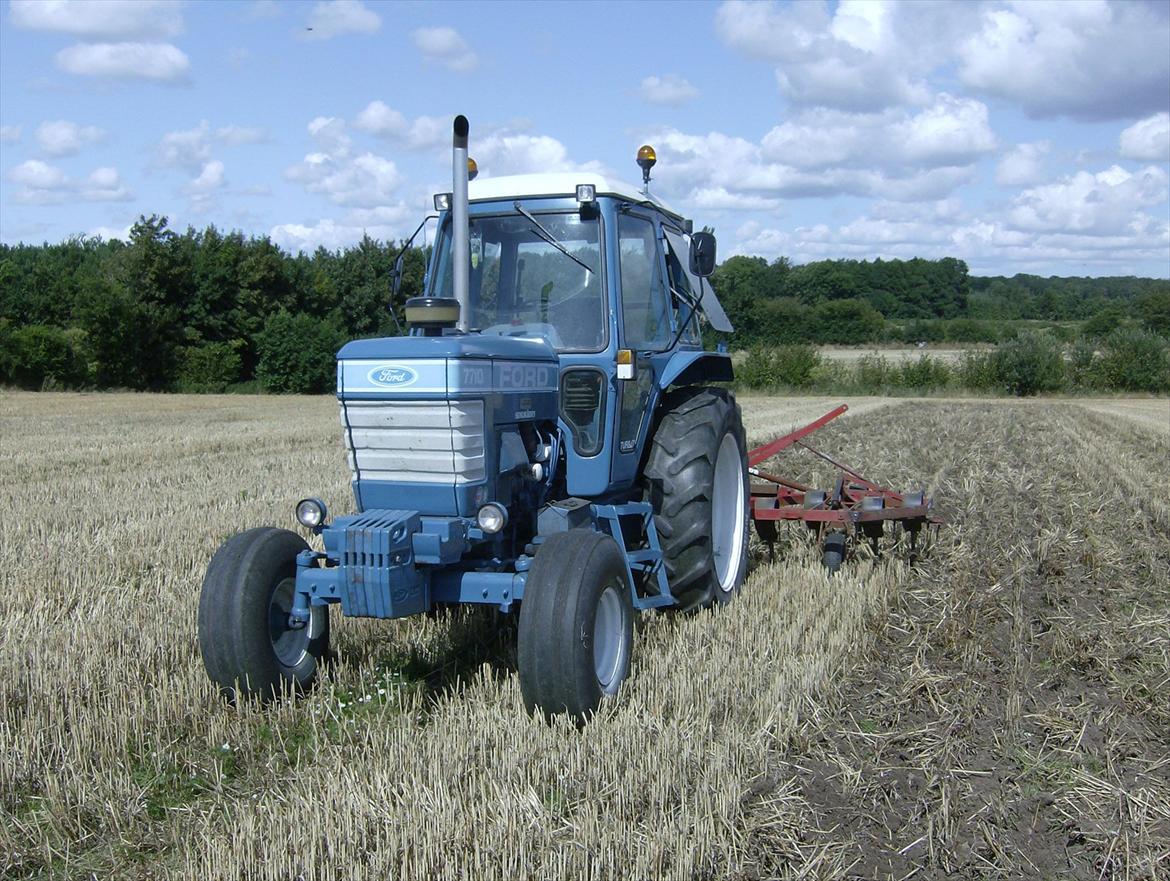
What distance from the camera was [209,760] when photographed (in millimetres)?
3881

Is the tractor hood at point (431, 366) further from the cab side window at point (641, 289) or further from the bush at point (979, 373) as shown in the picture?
the bush at point (979, 373)

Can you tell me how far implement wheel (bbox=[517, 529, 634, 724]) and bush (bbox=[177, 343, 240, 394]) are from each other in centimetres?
3151

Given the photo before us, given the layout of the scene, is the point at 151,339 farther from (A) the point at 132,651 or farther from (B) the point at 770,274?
(B) the point at 770,274

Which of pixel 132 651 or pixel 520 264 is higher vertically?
pixel 520 264

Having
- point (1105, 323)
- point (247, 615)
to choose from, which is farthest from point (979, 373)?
point (247, 615)

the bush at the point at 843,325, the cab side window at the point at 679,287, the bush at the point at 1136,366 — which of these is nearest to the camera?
the cab side window at the point at 679,287

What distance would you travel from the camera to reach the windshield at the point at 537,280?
5246 mm

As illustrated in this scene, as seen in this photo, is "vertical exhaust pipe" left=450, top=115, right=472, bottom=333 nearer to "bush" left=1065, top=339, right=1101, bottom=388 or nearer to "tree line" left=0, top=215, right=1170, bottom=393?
"tree line" left=0, top=215, right=1170, bottom=393

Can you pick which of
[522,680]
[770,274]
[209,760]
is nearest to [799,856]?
[522,680]

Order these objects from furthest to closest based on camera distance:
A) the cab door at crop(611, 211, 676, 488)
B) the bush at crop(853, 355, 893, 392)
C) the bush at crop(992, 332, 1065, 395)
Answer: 1. the bush at crop(853, 355, 893, 392)
2. the bush at crop(992, 332, 1065, 395)
3. the cab door at crop(611, 211, 676, 488)

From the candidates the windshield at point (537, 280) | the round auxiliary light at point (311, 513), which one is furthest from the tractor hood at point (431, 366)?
the windshield at point (537, 280)

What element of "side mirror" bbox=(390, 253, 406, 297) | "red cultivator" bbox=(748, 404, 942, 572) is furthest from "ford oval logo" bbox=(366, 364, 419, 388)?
"red cultivator" bbox=(748, 404, 942, 572)

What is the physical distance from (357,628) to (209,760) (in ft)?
5.18

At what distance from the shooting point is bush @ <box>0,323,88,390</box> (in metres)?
30.6
